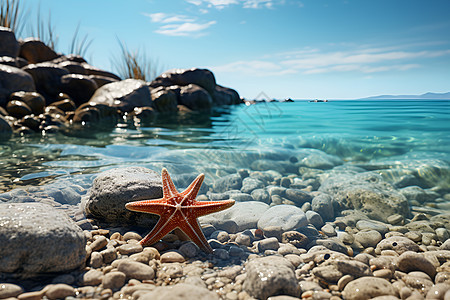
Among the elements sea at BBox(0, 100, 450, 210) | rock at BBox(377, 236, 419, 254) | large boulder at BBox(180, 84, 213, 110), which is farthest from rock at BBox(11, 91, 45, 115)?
rock at BBox(377, 236, 419, 254)

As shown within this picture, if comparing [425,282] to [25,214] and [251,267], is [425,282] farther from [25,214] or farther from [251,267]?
[25,214]

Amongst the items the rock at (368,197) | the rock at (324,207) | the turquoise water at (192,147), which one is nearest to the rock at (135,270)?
the rock at (324,207)

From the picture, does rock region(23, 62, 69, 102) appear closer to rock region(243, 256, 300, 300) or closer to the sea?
the sea

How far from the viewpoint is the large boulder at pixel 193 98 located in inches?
Answer: 753

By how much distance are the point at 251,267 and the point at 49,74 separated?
15.4 m

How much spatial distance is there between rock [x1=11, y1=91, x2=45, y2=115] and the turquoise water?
2.85 metres

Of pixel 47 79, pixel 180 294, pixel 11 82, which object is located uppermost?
pixel 47 79

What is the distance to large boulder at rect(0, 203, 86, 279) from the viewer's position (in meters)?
2.30

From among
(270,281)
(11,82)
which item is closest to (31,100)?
(11,82)

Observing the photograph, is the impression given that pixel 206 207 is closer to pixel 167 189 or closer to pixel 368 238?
pixel 167 189

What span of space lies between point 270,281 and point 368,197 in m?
3.12

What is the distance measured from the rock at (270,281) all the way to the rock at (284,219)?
4.07ft

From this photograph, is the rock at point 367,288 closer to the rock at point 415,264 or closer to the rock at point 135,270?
the rock at point 415,264

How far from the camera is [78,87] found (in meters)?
14.7
